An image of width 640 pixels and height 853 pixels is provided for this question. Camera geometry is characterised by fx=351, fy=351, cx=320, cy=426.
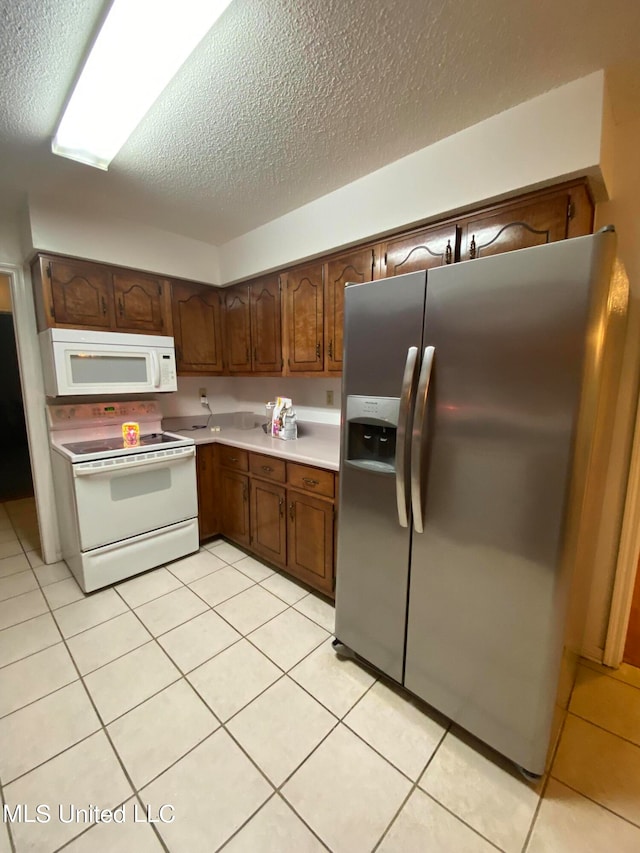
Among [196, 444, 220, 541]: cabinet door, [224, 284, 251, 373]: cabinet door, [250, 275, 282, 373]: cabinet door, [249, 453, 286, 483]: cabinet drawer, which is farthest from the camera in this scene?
[224, 284, 251, 373]: cabinet door

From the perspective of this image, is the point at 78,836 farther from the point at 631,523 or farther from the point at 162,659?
the point at 631,523

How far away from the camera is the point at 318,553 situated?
82.0 inches

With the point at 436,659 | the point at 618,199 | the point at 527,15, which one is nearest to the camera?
the point at 527,15

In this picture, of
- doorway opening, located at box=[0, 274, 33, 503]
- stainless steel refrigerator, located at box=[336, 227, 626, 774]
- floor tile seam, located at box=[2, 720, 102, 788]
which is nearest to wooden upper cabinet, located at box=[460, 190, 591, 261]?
stainless steel refrigerator, located at box=[336, 227, 626, 774]

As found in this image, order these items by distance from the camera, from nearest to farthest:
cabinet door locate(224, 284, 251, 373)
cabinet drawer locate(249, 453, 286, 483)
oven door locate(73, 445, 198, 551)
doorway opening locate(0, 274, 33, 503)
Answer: oven door locate(73, 445, 198, 551) < cabinet drawer locate(249, 453, 286, 483) < cabinet door locate(224, 284, 251, 373) < doorway opening locate(0, 274, 33, 503)

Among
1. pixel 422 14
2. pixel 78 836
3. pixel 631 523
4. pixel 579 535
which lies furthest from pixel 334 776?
pixel 422 14

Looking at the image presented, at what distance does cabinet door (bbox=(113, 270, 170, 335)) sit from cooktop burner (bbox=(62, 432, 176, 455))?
79 centimetres

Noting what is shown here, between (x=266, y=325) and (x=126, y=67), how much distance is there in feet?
5.02

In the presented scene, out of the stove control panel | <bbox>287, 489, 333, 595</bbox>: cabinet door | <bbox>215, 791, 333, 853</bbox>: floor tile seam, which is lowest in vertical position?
<bbox>215, 791, 333, 853</bbox>: floor tile seam

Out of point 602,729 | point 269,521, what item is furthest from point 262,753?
point 602,729

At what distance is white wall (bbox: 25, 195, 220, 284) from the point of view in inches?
83.1

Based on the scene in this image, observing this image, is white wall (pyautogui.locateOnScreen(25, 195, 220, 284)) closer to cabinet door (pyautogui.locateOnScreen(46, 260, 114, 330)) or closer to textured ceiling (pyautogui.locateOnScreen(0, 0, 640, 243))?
cabinet door (pyautogui.locateOnScreen(46, 260, 114, 330))

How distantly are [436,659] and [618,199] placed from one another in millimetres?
2039

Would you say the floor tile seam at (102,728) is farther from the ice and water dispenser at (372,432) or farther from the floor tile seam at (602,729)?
the floor tile seam at (602,729)
